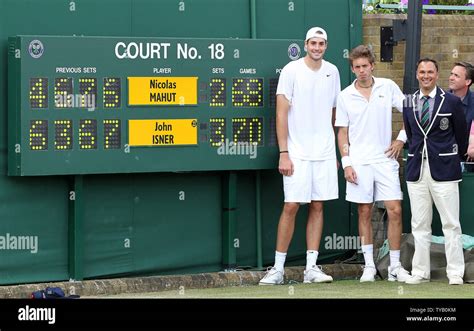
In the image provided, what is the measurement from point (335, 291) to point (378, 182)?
142 centimetres

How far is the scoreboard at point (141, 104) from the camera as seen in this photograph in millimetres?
13578

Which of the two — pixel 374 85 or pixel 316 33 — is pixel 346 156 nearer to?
pixel 374 85

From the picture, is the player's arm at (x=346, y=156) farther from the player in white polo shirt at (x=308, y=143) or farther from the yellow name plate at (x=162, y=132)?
the yellow name plate at (x=162, y=132)

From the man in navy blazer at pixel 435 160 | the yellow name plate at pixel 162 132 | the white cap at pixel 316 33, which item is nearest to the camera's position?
the man in navy blazer at pixel 435 160

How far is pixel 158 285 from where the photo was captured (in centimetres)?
1423

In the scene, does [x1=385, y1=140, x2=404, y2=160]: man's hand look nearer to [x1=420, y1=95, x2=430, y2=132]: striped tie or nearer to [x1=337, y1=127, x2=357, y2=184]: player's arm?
[x1=337, y1=127, x2=357, y2=184]: player's arm

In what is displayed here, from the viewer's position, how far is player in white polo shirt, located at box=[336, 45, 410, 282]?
14336 millimetres

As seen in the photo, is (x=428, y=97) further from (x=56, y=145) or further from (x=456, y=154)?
(x=56, y=145)

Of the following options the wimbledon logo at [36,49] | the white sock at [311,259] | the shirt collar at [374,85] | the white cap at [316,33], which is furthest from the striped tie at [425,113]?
the wimbledon logo at [36,49]

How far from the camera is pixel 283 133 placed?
14.3m

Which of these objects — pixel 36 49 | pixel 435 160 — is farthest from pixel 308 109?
pixel 36 49

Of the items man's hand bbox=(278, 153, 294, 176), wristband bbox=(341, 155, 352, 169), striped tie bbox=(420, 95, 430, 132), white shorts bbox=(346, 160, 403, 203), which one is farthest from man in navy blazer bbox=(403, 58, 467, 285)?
man's hand bbox=(278, 153, 294, 176)

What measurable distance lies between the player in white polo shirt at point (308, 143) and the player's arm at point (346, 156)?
98 mm

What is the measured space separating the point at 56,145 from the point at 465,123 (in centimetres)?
383
